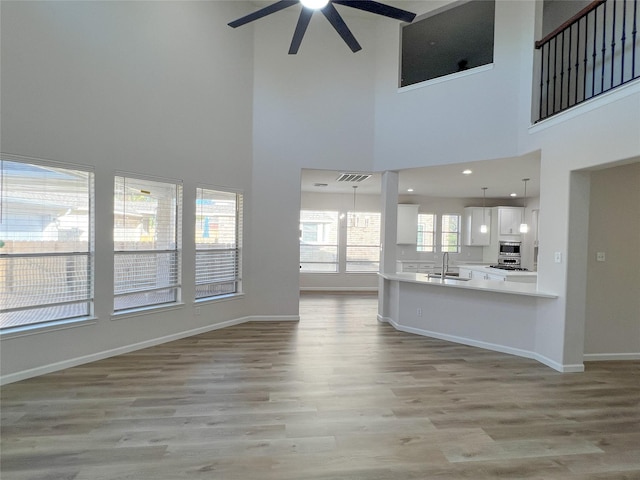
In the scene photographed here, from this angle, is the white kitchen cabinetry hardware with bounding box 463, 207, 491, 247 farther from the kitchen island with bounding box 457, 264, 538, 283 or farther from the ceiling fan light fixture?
the ceiling fan light fixture

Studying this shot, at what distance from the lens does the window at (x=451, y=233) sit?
9.58 m

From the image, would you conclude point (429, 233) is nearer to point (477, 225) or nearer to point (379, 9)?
point (477, 225)

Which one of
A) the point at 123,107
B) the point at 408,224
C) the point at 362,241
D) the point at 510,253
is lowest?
the point at 510,253

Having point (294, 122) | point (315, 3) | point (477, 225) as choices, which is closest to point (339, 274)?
point (477, 225)

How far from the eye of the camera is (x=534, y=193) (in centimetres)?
817

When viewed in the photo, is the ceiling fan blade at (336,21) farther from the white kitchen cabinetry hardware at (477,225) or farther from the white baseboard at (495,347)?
the white kitchen cabinetry hardware at (477,225)

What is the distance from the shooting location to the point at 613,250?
4055mm

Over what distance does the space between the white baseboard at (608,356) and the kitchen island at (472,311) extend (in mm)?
638

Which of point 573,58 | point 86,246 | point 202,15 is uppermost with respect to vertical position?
point 202,15

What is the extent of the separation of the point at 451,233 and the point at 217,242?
271 inches

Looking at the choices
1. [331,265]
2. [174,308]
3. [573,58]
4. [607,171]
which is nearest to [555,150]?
[607,171]

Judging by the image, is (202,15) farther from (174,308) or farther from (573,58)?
(573,58)

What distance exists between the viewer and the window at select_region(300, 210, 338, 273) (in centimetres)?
931

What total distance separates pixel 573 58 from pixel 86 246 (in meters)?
6.77
